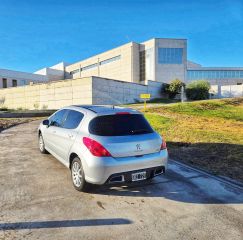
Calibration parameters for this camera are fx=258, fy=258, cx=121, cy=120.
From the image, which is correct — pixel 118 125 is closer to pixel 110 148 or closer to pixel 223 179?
pixel 110 148

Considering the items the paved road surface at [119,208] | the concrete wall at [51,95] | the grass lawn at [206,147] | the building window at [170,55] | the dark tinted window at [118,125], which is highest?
the building window at [170,55]

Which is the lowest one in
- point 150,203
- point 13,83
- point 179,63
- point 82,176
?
point 150,203

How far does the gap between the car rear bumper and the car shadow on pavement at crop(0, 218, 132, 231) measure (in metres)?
0.84

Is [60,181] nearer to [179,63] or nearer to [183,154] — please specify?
[183,154]

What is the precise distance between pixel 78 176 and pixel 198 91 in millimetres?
41028

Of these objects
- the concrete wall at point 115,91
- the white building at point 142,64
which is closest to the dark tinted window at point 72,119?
the concrete wall at point 115,91

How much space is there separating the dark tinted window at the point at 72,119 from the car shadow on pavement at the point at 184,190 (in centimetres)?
144

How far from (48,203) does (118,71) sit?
6173 centimetres

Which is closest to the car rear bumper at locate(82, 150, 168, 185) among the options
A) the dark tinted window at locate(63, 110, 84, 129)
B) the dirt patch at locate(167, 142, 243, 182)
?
the dark tinted window at locate(63, 110, 84, 129)

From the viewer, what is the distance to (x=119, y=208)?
4.35 meters

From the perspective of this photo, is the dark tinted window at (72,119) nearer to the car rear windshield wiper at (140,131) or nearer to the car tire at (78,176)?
the car tire at (78,176)

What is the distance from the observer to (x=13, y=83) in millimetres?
61875

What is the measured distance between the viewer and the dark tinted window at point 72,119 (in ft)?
18.1

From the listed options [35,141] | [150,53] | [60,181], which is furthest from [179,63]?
[60,181]
